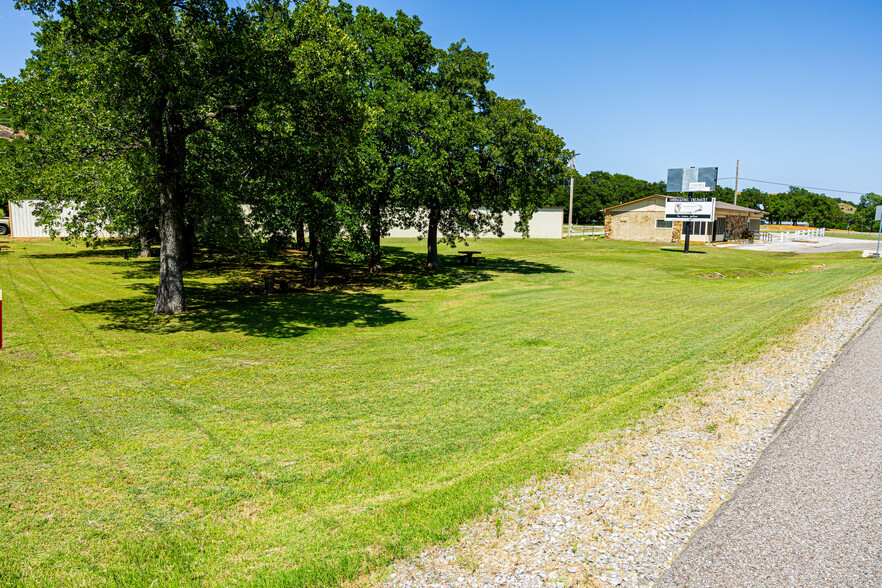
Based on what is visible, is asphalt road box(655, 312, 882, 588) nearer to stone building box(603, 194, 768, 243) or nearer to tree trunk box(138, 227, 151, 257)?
tree trunk box(138, 227, 151, 257)

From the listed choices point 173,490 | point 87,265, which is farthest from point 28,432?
point 87,265

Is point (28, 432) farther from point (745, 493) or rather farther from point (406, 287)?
point (406, 287)

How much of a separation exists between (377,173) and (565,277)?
1078cm

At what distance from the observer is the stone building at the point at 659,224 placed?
5155cm

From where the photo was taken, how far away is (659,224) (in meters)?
53.0

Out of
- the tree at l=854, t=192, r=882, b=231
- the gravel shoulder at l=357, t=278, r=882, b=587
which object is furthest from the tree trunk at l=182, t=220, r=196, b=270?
the tree at l=854, t=192, r=882, b=231

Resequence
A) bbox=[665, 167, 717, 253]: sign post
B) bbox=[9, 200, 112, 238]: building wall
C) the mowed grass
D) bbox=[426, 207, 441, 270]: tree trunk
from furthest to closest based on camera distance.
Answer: bbox=[665, 167, 717, 253]: sign post
bbox=[9, 200, 112, 238]: building wall
bbox=[426, 207, 441, 270]: tree trunk
the mowed grass

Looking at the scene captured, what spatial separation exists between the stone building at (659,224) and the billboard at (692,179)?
198 inches

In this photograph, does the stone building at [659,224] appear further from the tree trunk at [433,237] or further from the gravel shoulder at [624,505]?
the gravel shoulder at [624,505]

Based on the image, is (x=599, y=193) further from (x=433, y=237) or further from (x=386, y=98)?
(x=386, y=98)

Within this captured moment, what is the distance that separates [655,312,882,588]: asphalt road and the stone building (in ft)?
163

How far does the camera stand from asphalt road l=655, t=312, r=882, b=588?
355 centimetres

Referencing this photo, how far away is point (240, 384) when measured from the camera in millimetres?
8758

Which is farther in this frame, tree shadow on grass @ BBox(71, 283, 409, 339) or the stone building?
the stone building
